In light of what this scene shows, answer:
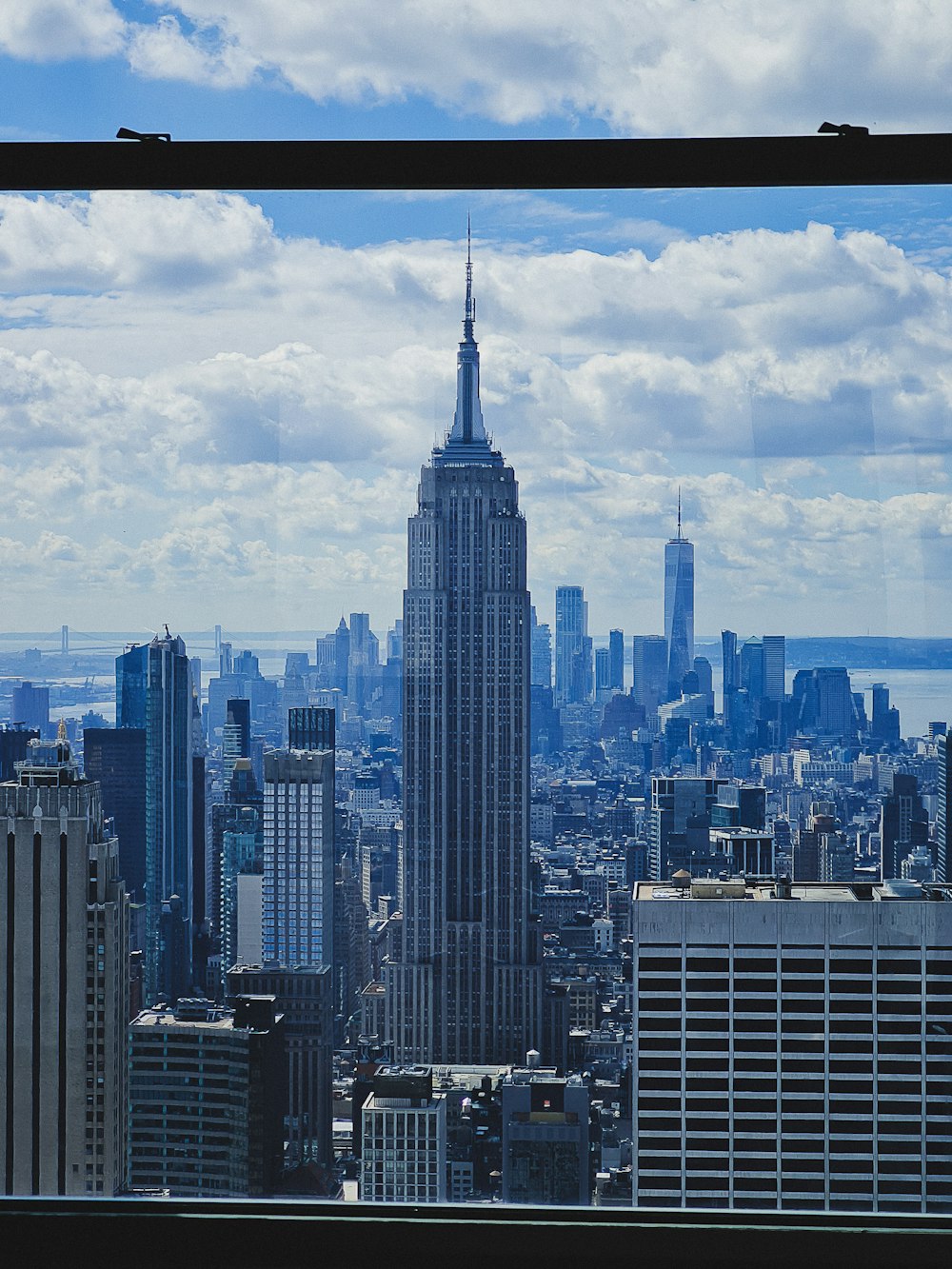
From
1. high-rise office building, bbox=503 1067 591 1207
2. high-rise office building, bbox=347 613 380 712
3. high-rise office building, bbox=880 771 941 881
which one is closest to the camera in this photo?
high-rise office building, bbox=503 1067 591 1207

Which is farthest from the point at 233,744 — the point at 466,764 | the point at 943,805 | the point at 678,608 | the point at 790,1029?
the point at 943,805

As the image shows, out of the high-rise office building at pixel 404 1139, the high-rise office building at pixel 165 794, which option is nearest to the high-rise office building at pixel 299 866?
the high-rise office building at pixel 165 794

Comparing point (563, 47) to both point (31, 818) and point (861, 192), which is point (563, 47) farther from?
point (31, 818)

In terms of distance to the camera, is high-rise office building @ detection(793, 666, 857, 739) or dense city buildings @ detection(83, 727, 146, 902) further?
dense city buildings @ detection(83, 727, 146, 902)

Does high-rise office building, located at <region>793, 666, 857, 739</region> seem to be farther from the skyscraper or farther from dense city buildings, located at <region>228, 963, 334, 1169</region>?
dense city buildings, located at <region>228, 963, 334, 1169</region>

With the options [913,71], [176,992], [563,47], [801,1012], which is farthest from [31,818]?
[913,71]

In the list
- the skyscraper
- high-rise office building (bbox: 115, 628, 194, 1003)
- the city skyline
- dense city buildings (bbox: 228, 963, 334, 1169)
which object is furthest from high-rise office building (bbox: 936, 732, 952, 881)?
high-rise office building (bbox: 115, 628, 194, 1003)
